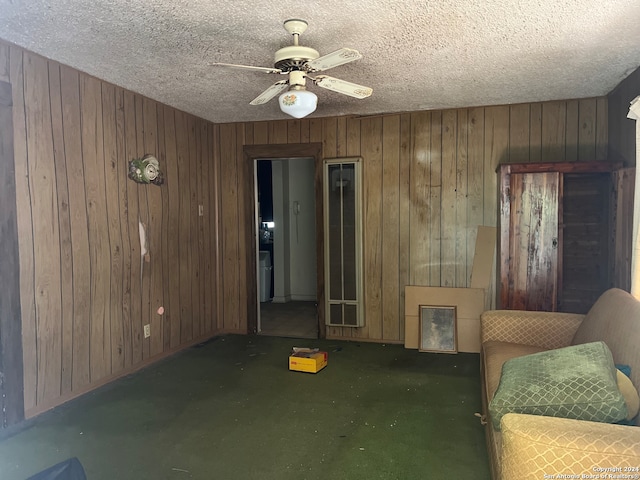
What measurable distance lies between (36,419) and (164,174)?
2252 mm

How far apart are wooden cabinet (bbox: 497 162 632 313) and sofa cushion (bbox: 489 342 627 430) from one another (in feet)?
6.71

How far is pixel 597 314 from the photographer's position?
2.49 meters

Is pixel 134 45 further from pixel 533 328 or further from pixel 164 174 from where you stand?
pixel 533 328

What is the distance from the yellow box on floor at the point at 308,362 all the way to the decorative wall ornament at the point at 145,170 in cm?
200

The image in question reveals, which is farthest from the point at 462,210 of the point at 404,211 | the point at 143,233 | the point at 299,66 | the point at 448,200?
the point at 143,233

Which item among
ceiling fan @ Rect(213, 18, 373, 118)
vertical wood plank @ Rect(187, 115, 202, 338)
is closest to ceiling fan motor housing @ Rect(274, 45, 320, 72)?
ceiling fan @ Rect(213, 18, 373, 118)

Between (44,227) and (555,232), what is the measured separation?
3835mm

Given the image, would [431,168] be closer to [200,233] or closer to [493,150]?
[493,150]

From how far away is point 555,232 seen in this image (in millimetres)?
3664

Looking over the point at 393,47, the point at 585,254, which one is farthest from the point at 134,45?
the point at 585,254

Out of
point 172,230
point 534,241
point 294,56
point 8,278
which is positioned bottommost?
point 8,278

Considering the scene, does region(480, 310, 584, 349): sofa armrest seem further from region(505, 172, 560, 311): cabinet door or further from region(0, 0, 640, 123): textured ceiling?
region(0, 0, 640, 123): textured ceiling

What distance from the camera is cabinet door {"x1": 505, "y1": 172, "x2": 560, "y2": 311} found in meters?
3.66

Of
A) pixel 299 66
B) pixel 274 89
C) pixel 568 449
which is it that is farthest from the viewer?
pixel 274 89
